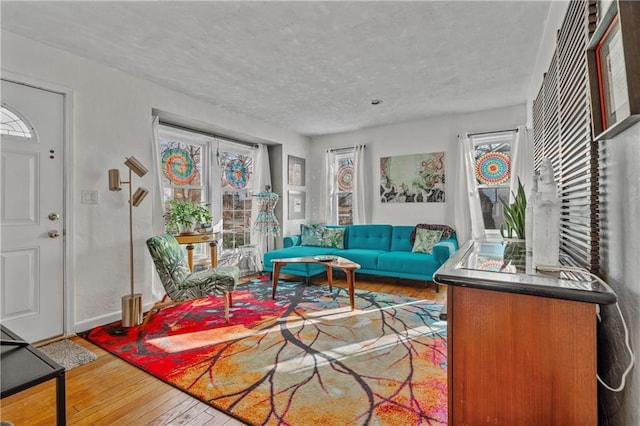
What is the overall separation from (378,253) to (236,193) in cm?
239

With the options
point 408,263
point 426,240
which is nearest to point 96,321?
point 408,263

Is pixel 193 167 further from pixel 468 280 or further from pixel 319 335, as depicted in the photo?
pixel 468 280

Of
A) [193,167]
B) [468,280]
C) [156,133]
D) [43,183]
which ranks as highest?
[156,133]

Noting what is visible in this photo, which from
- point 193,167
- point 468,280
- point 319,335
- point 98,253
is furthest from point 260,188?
point 468,280

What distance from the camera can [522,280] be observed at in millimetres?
1011

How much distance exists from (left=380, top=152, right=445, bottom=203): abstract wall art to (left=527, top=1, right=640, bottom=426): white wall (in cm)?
378

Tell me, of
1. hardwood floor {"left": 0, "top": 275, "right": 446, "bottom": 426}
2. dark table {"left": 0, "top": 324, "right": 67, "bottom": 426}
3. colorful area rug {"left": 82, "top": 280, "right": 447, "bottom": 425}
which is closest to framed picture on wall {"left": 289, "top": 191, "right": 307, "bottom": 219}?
colorful area rug {"left": 82, "top": 280, "right": 447, "bottom": 425}

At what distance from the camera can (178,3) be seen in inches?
81.4

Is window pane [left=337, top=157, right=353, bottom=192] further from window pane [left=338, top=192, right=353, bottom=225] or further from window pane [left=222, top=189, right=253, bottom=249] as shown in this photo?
window pane [left=222, top=189, right=253, bottom=249]

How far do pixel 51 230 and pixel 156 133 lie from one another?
1.43 meters

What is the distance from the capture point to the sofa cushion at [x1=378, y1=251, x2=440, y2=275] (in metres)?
4.00

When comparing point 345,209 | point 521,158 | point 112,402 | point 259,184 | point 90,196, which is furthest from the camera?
point 345,209

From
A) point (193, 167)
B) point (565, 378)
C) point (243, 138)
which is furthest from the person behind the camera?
point (243, 138)

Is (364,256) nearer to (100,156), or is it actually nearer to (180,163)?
(180,163)
